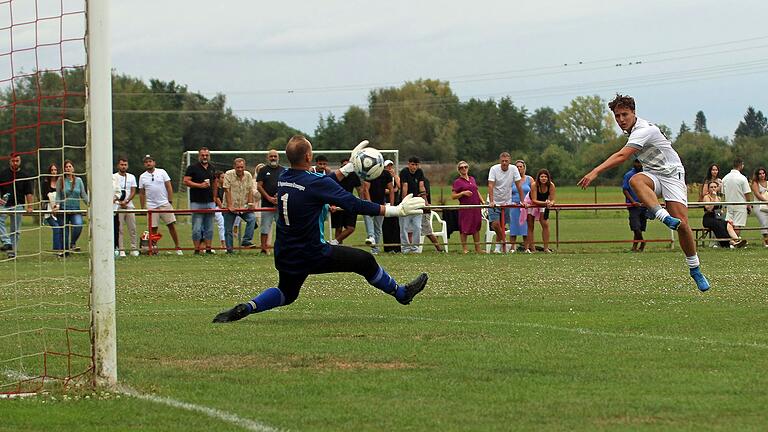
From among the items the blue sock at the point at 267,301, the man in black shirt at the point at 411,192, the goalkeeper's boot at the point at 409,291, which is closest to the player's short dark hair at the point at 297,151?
the blue sock at the point at 267,301

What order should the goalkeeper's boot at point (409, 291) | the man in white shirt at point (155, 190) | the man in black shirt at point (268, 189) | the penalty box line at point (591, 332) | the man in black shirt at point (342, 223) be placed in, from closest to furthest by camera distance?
the penalty box line at point (591, 332) < the goalkeeper's boot at point (409, 291) < the man in black shirt at point (342, 223) < the man in black shirt at point (268, 189) < the man in white shirt at point (155, 190)

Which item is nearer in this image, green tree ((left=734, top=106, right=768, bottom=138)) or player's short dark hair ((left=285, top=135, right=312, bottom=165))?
player's short dark hair ((left=285, top=135, right=312, bottom=165))

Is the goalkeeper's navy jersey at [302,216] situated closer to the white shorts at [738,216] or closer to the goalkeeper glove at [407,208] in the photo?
the goalkeeper glove at [407,208]

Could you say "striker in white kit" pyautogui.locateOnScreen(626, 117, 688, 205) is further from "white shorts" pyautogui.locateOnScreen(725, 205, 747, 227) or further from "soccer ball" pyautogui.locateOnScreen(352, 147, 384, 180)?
"white shorts" pyautogui.locateOnScreen(725, 205, 747, 227)

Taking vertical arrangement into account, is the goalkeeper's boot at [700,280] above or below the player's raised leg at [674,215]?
below

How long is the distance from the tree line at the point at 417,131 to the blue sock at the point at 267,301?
5443 centimetres

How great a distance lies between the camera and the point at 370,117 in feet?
343

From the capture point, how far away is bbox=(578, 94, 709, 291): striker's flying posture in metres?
13.8

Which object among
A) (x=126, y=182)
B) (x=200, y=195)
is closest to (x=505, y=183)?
(x=200, y=195)

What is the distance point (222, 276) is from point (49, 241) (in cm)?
996

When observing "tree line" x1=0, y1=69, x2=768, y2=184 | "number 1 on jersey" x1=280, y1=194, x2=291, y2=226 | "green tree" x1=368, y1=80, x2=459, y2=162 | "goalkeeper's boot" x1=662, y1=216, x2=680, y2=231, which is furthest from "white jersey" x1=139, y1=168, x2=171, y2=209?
"green tree" x1=368, y1=80, x2=459, y2=162

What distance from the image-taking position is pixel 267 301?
1097cm

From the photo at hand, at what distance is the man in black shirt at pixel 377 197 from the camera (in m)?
25.1

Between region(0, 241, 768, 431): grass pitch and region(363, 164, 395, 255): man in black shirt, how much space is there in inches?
337
